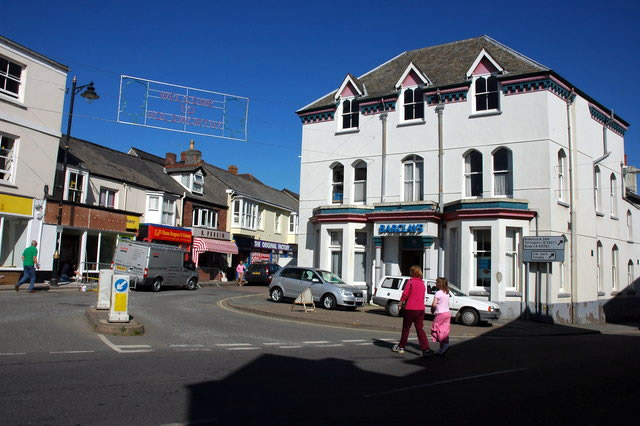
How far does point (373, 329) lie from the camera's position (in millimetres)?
16453

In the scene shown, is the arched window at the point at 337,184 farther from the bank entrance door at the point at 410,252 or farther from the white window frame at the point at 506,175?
the white window frame at the point at 506,175

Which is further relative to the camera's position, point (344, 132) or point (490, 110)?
point (344, 132)

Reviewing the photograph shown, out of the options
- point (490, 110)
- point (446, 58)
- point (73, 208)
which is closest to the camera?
point (490, 110)

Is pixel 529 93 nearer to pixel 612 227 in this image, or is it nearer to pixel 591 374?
pixel 612 227

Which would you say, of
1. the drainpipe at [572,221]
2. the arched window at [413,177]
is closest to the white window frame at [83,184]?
the arched window at [413,177]

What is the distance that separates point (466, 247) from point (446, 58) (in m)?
10.7

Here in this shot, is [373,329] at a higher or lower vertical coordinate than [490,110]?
lower

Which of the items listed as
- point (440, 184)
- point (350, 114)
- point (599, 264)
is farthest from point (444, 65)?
point (599, 264)

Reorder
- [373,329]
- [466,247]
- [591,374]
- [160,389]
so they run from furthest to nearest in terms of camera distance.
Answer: [466,247]
[373,329]
[591,374]
[160,389]

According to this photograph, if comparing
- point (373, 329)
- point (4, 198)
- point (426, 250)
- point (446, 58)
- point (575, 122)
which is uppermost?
point (446, 58)

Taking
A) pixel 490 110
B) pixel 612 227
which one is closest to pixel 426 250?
pixel 490 110

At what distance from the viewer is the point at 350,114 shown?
1085 inches

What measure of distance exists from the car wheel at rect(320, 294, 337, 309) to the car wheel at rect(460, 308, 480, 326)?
504 cm

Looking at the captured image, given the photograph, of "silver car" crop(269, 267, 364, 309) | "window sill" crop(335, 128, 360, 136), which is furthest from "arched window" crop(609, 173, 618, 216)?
"silver car" crop(269, 267, 364, 309)
